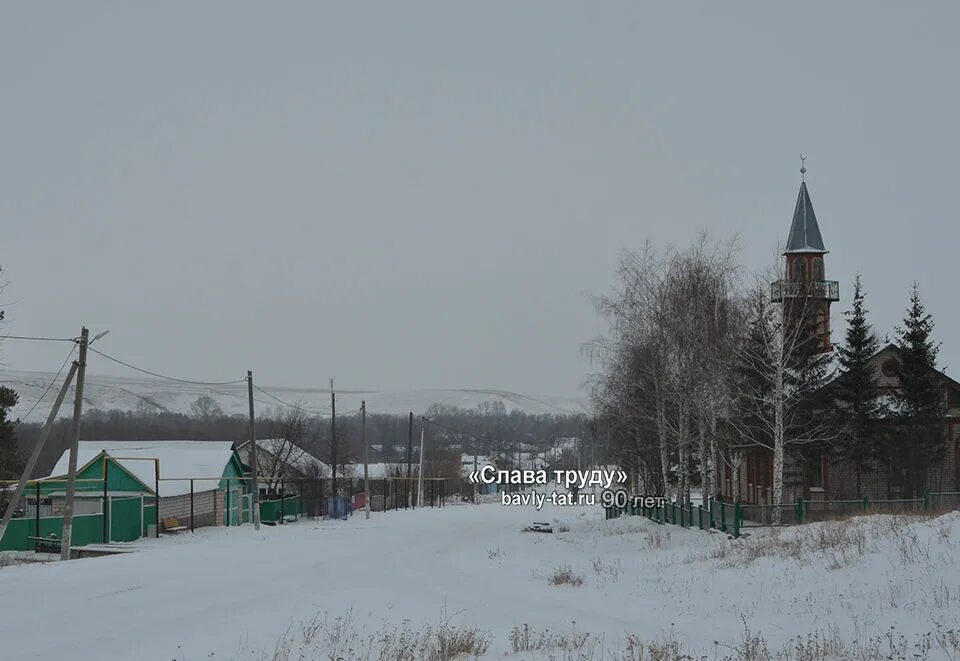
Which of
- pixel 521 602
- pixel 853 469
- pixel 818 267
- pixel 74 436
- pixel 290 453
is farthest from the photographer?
pixel 290 453

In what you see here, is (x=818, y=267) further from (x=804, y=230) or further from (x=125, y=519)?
(x=125, y=519)

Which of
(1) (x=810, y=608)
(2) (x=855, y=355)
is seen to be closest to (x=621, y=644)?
(1) (x=810, y=608)

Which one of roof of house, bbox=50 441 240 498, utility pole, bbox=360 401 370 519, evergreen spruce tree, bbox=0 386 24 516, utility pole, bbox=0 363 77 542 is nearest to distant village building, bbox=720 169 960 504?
utility pole, bbox=360 401 370 519

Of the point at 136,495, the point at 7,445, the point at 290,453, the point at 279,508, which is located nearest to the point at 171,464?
the point at 136,495

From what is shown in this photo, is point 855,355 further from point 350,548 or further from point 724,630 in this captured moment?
point 724,630

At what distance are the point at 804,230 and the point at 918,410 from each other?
12.4 metres

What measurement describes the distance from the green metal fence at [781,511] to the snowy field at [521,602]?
128 inches

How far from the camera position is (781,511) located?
31.6 m

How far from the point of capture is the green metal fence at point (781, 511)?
29109mm

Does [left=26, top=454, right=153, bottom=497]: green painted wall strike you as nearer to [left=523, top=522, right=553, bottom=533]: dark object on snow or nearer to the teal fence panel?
the teal fence panel

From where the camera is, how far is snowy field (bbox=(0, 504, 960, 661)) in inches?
463

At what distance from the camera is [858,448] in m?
39.2

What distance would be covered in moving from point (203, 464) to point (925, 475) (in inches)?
1234

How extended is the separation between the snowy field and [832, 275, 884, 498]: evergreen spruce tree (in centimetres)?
1519
